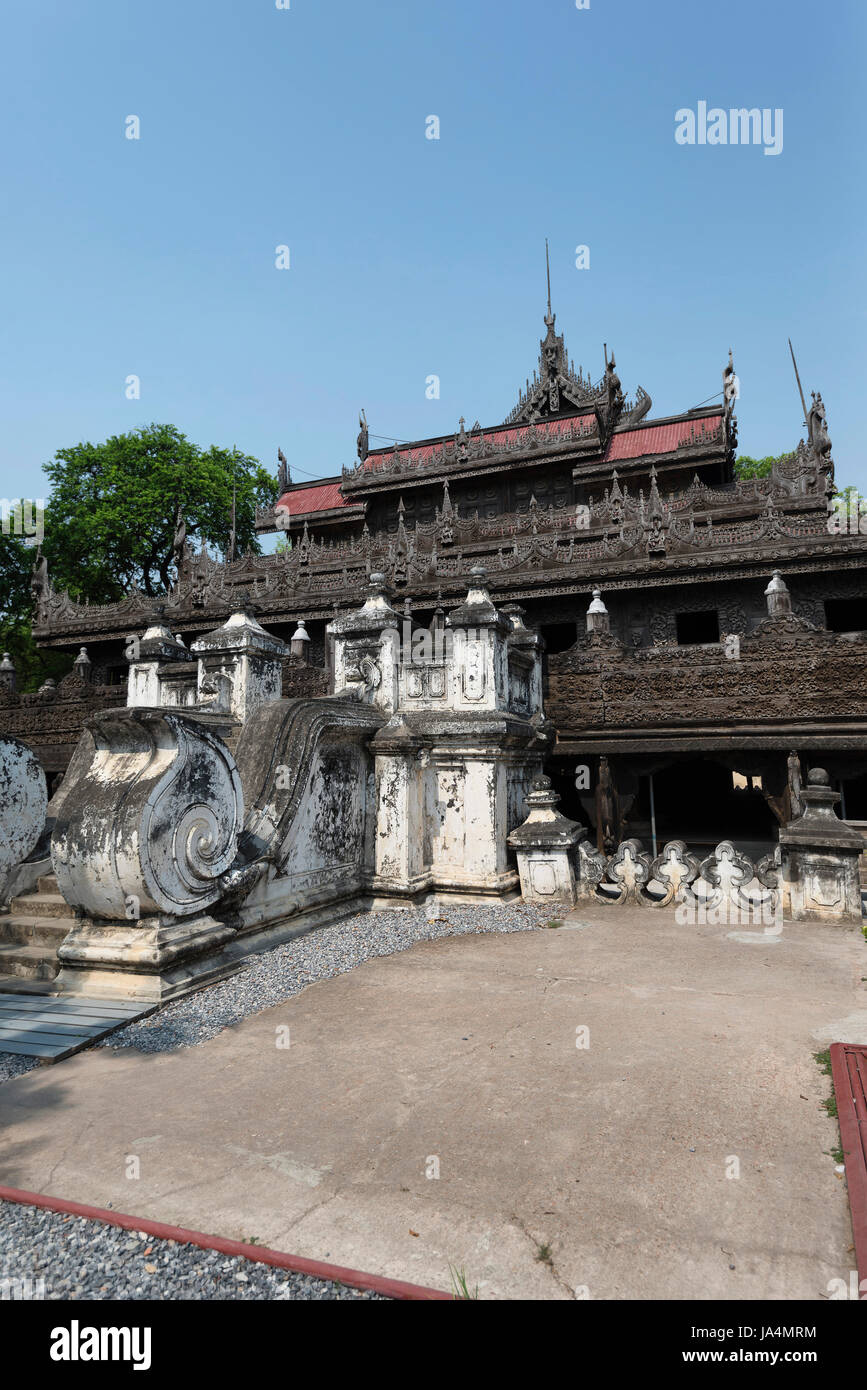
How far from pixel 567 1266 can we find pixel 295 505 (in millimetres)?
32991

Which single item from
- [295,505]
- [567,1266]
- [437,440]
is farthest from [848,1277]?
[295,505]

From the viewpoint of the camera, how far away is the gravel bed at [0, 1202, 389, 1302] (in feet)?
→ 7.03

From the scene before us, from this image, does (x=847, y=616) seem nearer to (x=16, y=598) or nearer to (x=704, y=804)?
(x=704, y=804)

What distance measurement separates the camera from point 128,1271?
2240 mm

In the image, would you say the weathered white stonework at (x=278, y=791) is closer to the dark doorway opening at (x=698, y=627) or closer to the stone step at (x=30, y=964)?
the stone step at (x=30, y=964)

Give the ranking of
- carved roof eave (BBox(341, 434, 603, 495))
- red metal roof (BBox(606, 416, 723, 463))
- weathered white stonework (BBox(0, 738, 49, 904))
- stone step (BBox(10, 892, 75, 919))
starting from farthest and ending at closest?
1. red metal roof (BBox(606, 416, 723, 463))
2. carved roof eave (BBox(341, 434, 603, 495))
3. weathered white stonework (BBox(0, 738, 49, 904))
4. stone step (BBox(10, 892, 75, 919))

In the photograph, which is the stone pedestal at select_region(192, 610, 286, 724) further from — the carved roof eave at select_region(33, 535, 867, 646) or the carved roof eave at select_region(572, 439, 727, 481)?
the carved roof eave at select_region(572, 439, 727, 481)

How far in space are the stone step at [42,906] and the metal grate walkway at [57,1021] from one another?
1.05m

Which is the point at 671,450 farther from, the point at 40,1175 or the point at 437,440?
the point at 40,1175

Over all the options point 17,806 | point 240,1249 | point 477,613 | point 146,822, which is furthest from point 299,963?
point 477,613

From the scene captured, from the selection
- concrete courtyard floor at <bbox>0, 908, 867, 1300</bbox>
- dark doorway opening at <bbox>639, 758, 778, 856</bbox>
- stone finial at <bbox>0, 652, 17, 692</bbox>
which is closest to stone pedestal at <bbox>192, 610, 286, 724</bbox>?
concrete courtyard floor at <bbox>0, 908, 867, 1300</bbox>

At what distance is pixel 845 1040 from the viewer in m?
3.98

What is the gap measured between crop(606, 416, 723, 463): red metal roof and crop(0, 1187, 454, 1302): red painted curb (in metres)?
24.8

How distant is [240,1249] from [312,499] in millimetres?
32577
